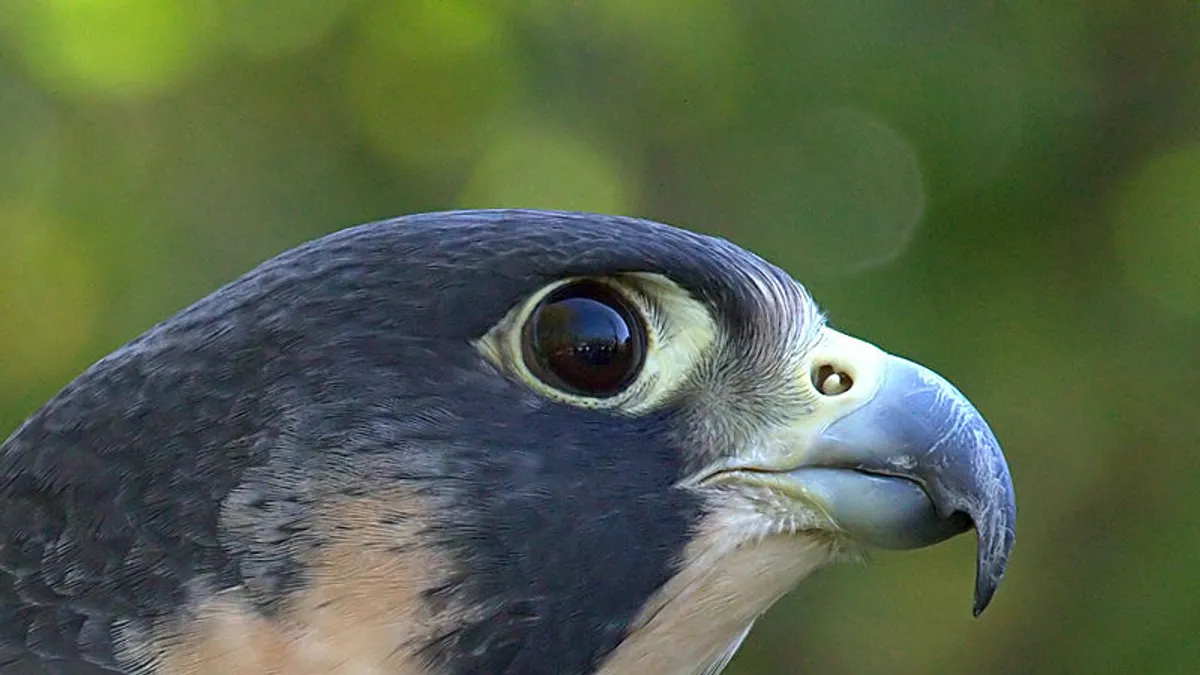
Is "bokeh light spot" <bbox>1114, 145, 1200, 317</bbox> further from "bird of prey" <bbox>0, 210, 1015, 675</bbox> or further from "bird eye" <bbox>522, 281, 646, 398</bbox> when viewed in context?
"bird eye" <bbox>522, 281, 646, 398</bbox>

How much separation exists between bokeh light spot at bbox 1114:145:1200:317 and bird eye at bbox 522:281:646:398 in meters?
4.58

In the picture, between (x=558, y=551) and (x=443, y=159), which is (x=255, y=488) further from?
(x=443, y=159)

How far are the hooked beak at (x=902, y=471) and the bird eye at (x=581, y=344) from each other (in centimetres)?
27

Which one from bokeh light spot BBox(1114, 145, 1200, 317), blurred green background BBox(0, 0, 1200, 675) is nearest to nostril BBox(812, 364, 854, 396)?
blurred green background BBox(0, 0, 1200, 675)

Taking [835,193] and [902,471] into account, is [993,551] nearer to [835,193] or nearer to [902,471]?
[902,471]

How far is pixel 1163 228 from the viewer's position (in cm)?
605

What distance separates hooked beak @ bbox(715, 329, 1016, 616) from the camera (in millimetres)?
2082

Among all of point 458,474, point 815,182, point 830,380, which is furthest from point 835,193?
point 458,474

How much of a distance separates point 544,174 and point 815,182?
123 cm

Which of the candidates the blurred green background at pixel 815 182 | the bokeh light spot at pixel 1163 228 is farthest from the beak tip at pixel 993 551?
the bokeh light spot at pixel 1163 228

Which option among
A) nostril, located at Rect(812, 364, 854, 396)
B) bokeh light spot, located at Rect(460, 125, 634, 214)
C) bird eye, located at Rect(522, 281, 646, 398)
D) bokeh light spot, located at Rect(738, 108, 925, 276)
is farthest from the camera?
bokeh light spot, located at Rect(460, 125, 634, 214)

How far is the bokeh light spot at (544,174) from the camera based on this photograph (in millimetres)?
6148

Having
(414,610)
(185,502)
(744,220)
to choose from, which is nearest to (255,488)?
(185,502)

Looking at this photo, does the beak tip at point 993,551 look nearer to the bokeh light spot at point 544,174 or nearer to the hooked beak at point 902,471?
the hooked beak at point 902,471
